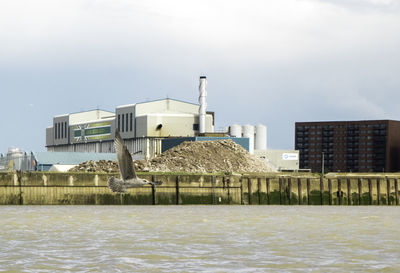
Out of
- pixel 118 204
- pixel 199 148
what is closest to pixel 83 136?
pixel 199 148

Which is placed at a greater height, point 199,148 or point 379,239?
point 199,148

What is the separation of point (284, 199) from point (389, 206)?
31.7 feet

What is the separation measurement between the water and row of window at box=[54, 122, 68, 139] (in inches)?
3671

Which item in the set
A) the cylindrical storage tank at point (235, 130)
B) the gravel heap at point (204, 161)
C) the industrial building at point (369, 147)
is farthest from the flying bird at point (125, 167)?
the industrial building at point (369, 147)

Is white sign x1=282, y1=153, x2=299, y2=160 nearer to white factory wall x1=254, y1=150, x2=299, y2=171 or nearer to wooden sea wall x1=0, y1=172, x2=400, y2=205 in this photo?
white factory wall x1=254, y1=150, x2=299, y2=171

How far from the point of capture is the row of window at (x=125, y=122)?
378 ft

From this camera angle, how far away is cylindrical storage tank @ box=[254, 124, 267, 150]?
147m

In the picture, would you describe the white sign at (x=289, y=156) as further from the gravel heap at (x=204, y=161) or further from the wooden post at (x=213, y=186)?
the wooden post at (x=213, y=186)

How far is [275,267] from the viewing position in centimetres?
2025

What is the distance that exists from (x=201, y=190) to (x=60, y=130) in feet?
258

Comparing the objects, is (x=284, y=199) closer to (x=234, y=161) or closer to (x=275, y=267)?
(x=234, y=161)

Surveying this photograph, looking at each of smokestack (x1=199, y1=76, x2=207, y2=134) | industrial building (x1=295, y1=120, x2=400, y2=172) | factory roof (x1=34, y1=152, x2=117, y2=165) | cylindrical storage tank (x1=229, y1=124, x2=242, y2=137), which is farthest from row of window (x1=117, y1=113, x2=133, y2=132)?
industrial building (x1=295, y1=120, x2=400, y2=172)

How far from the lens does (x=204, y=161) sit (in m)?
83.7

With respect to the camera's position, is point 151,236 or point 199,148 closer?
point 151,236
